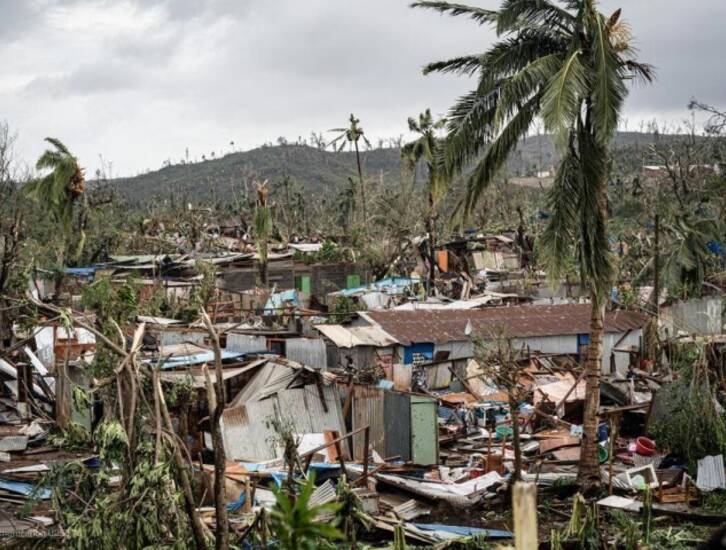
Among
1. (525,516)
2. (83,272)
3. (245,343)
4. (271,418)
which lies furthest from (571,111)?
(83,272)

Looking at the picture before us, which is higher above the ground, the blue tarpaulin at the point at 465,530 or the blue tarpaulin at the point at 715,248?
the blue tarpaulin at the point at 715,248

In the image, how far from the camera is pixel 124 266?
35594 millimetres

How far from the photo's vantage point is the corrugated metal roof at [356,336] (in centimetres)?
2030

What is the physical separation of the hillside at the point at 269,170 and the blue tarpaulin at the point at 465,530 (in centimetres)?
7639

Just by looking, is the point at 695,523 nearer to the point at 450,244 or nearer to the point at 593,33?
the point at 593,33

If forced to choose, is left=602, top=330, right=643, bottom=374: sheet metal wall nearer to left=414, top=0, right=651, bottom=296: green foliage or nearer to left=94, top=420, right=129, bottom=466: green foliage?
left=414, top=0, right=651, bottom=296: green foliage

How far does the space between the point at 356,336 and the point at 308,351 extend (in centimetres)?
118

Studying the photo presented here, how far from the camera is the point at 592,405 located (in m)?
13.1

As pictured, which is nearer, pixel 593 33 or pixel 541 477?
pixel 593 33

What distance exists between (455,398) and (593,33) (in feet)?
33.8

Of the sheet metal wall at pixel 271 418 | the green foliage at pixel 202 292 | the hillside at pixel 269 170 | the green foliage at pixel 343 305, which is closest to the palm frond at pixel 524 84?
the sheet metal wall at pixel 271 418

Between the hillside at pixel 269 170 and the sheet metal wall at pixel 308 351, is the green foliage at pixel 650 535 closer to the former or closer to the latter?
the sheet metal wall at pixel 308 351

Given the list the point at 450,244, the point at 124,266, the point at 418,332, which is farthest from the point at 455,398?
the point at 124,266

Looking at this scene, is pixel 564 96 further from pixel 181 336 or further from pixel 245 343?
pixel 181 336
